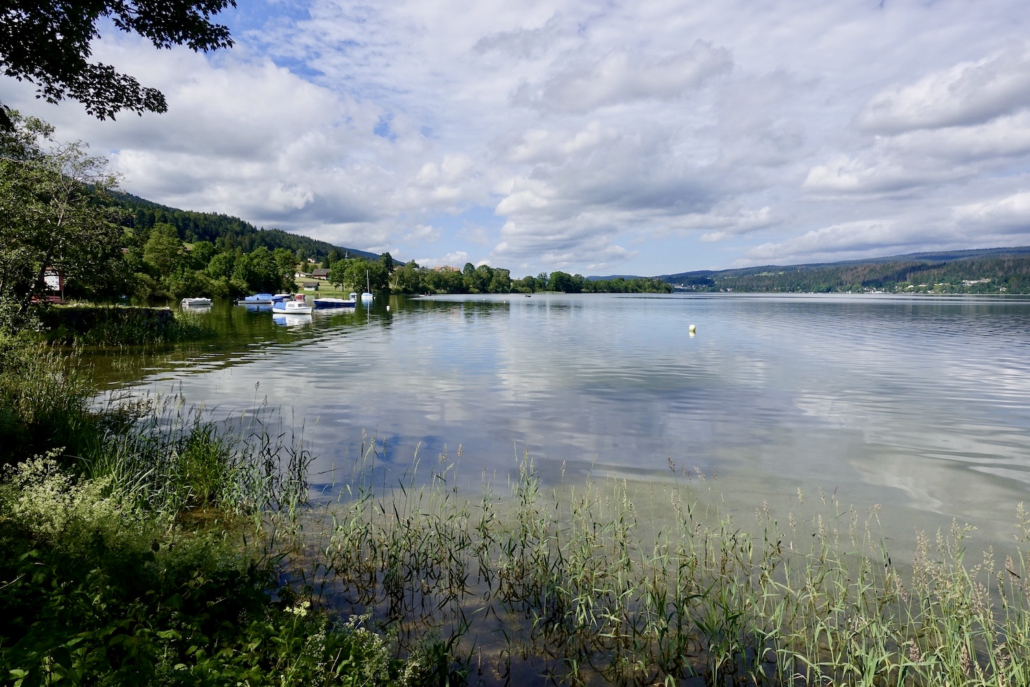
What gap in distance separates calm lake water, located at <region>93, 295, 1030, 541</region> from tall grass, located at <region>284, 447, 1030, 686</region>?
2556mm

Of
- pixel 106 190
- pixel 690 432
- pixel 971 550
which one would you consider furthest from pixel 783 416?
pixel 106 190

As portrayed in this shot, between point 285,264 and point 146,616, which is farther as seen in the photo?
point 285,264

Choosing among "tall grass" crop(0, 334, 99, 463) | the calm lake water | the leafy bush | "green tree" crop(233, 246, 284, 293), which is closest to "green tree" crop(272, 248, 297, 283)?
"green tree" crop(233, 246, 284, 293)

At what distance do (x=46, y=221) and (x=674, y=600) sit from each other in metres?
28.8

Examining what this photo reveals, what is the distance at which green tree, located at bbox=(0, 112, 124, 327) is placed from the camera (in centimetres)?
2081

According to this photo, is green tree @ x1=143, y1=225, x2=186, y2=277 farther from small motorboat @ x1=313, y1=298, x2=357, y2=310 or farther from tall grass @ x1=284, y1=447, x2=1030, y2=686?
tall grass @ x1=284, y1=447, x2=1030, y2=686

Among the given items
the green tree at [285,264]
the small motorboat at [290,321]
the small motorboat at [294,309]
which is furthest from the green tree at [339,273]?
the small motorboat at [290,321]

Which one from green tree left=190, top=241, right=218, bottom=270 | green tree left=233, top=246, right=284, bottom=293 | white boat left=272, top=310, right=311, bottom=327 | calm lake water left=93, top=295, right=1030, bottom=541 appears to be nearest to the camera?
calm lake water left=93, top=295, right=1030, bottom=541

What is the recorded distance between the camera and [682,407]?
18953 millimetres

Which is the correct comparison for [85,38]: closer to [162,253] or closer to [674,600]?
[674,600]

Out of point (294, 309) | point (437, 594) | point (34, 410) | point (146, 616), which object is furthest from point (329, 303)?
point (146, 616)

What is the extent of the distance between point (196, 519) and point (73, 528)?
2970 millimetres

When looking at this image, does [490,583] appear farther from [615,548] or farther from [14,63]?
[14,63]

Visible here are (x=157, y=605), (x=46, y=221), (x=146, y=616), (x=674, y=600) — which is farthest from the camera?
(x=46, y=221)
